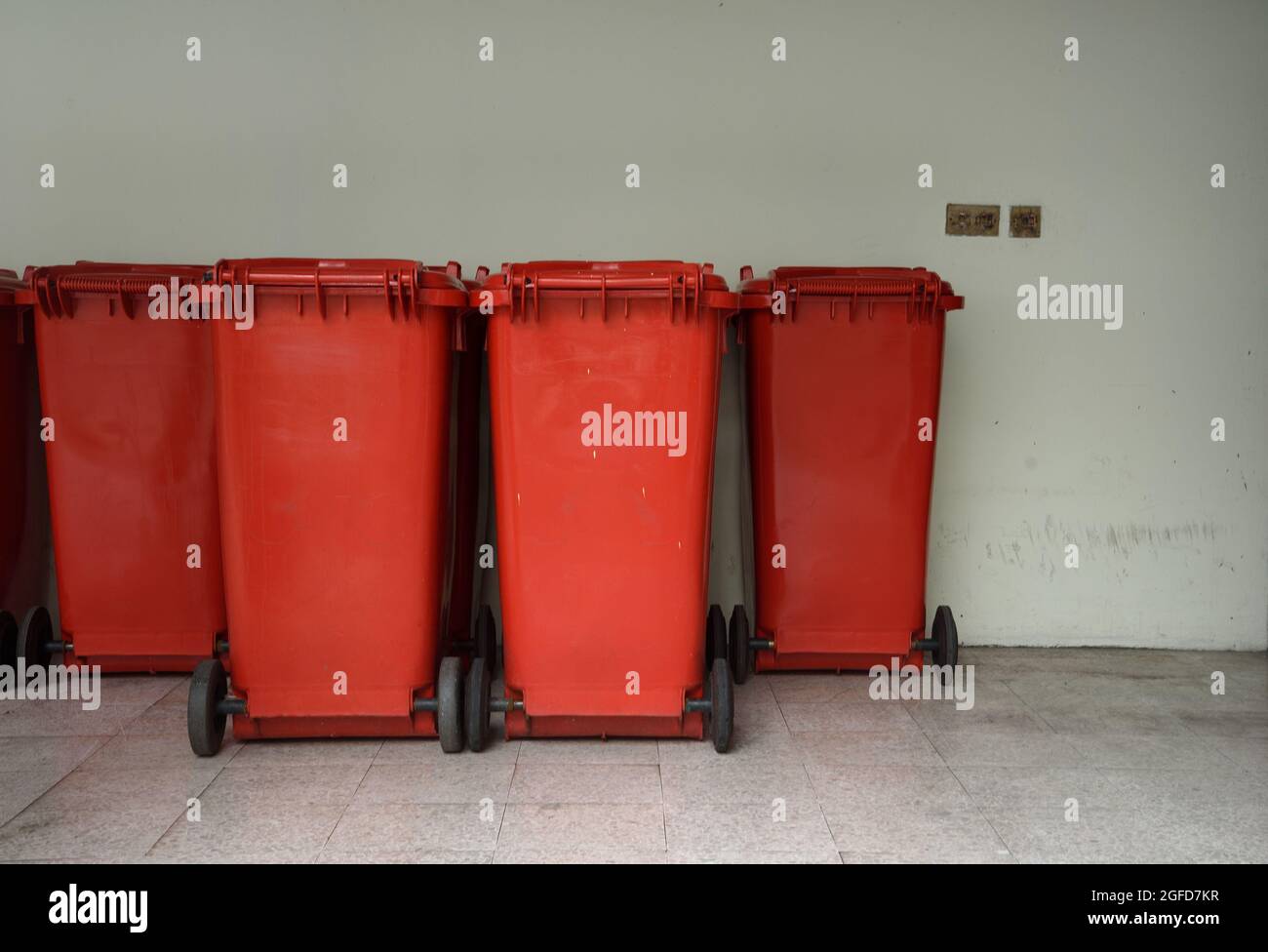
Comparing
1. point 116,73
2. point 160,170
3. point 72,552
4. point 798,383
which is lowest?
point 72,552

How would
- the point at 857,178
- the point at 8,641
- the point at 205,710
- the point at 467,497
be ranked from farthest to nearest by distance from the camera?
the point at 857,178
the point at 467,497
the point at 8,641
the point at 205,710

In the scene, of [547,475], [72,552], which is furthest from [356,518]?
[72,552]

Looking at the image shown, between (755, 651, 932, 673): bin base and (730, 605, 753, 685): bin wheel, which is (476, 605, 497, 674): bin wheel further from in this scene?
(755, 651, 932, 673): bin base

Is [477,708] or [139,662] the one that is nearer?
[477,708]

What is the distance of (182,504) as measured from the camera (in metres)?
3.39

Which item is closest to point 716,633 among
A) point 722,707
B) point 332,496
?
point 722,707

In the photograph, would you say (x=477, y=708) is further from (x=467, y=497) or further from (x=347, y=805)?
(x=467, y=497)

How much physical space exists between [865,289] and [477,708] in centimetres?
186

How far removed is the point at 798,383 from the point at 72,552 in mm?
2557

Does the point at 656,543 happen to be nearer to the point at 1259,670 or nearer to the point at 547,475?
the point at 547,475

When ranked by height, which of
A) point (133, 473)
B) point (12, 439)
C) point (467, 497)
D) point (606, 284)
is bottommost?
point (467, 497)

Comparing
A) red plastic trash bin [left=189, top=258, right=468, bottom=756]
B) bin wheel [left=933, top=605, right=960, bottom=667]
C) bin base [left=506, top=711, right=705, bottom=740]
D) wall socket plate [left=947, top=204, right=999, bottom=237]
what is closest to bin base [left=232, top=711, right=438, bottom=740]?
red plastic trash bin [left=189, top=258, right=468, bottom=756]

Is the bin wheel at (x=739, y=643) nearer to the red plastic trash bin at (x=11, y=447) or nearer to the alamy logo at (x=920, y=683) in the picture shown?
the alamy logo at (x=920, y=683)

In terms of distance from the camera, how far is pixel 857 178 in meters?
3.87
